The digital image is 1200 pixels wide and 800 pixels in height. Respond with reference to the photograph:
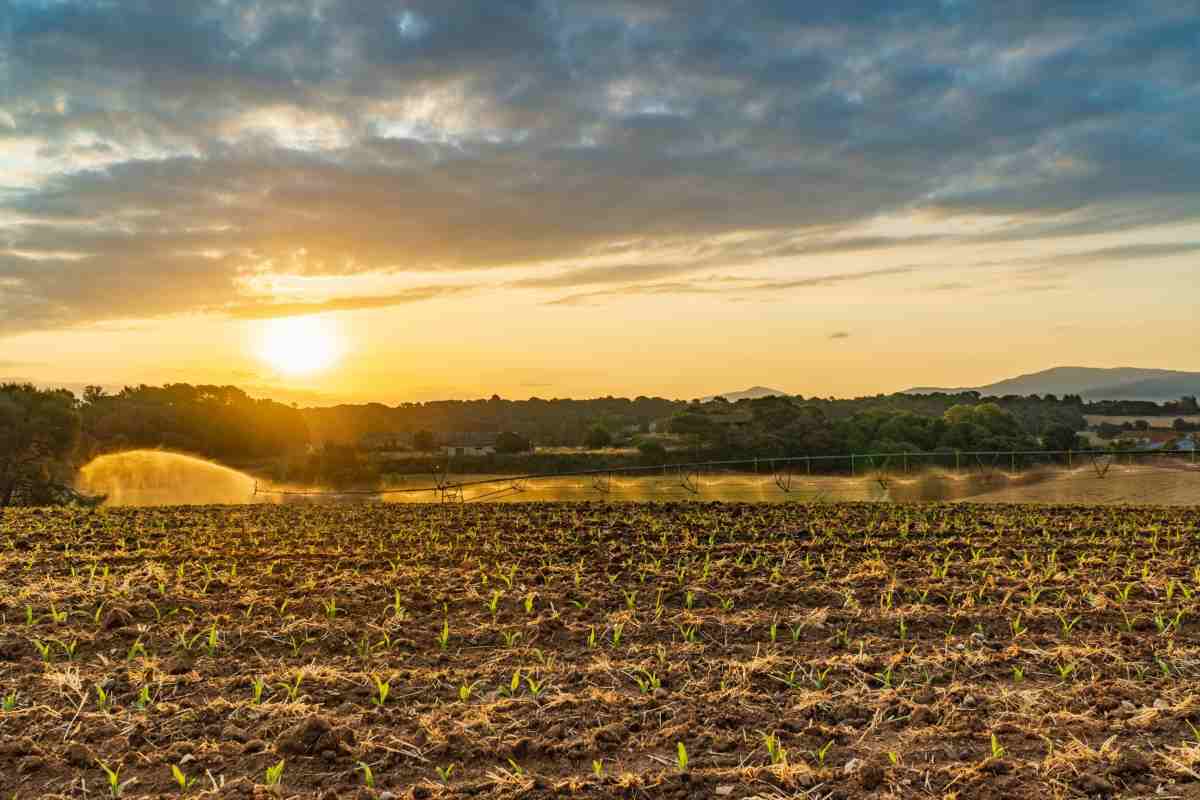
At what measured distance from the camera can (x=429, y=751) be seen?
229 inches

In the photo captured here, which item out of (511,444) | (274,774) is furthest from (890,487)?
(511,444)

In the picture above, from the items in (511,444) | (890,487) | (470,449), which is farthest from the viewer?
(470,449)

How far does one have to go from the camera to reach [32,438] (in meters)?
37.8

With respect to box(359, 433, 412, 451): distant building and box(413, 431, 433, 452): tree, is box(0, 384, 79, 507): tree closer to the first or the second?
box(359, 433, 412, 451): distant building

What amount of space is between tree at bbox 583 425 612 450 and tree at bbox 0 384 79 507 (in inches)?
1513

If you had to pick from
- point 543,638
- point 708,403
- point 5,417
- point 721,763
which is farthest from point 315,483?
point 721,763

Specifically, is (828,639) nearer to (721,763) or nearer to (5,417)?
(721,763)

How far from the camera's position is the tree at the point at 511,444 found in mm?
65062

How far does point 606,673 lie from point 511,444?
5906 centimetres

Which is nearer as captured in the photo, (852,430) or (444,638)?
(444,638)

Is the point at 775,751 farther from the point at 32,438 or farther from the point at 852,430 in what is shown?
the point at 852,430

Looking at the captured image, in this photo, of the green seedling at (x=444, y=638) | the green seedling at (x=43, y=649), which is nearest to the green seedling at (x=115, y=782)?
the green seedling at (x=43, y=649)

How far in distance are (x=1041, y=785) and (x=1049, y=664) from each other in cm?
274

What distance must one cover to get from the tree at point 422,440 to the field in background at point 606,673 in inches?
2217
